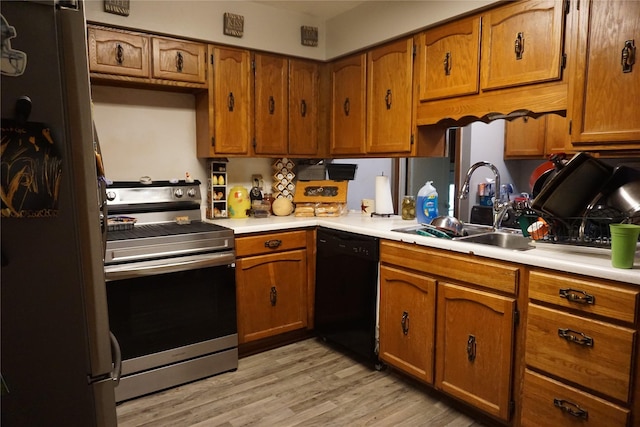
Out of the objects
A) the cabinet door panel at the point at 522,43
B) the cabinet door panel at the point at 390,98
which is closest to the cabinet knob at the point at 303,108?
the cabinet door panel at the point at 390,98

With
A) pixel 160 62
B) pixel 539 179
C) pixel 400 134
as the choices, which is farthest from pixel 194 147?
pixel 539 179

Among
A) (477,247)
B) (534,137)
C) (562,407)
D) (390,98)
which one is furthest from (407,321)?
(534,137)

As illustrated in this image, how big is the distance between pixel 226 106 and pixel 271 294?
1282 mm

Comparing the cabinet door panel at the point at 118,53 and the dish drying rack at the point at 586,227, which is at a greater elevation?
the cabinet door panel at the point at 118,53

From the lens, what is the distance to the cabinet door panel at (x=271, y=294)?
2766 mm

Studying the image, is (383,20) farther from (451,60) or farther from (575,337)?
(575,337)

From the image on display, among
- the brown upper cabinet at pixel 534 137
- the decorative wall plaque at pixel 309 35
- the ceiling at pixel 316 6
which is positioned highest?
the ceiling at pixel 316 6

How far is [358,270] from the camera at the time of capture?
2691 millimetres

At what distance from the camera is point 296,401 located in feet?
7.73

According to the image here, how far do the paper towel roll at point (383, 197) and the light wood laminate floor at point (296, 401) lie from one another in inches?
42.3

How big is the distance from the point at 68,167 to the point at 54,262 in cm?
20

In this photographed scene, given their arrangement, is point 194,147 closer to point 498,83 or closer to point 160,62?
point 160,62

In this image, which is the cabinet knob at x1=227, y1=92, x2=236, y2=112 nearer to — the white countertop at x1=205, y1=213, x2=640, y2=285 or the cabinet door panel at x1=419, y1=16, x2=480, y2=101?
Answer: the white countertop at x1=205, y1=213, x2=640, y2=285

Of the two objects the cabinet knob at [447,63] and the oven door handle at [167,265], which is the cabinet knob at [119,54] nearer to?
the oven door handle at [167,265]
